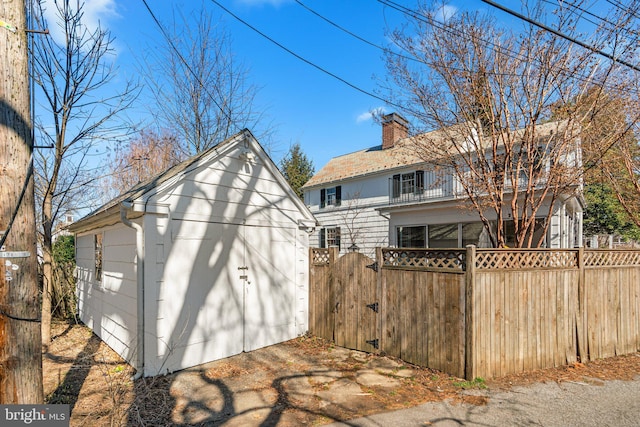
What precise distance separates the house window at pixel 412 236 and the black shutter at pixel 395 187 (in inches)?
90.2

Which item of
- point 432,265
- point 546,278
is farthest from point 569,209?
point 432,265

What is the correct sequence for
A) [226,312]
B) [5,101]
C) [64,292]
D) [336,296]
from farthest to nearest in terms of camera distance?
1. [64,292]
2. [336,296]
3. [226,312]
4. [5,101]

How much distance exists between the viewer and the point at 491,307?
4762 mm

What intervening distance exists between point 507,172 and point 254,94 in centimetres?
996

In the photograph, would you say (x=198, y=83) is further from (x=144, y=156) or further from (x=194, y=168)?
(x=194, y=168)

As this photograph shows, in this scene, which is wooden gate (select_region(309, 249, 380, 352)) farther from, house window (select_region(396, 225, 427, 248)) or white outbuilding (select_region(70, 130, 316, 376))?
house window (select_region(396, 225, 427, 248))

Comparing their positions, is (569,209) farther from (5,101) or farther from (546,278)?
(5,101)

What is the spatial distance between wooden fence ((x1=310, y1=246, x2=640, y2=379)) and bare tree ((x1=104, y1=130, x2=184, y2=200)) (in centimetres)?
1109

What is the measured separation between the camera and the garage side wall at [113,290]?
5340 millimetres

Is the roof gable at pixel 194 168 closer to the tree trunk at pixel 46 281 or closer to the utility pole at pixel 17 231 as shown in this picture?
the tree trunk at pixel 46 281

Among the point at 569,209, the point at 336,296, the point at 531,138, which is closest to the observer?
the point at 531,138

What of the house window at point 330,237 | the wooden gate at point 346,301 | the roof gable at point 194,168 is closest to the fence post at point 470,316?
the wooden gate at point 346,301

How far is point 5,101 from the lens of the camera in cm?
229

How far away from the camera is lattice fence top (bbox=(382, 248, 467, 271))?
16.1ft
